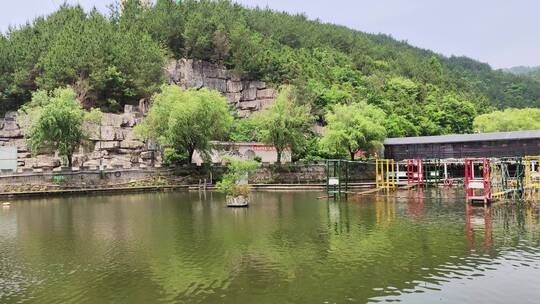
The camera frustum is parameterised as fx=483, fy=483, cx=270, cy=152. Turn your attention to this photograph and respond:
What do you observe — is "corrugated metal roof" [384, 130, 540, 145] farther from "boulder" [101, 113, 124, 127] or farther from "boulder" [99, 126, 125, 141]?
"boulder" [101, 113, 124, 127]

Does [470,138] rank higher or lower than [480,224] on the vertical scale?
higher

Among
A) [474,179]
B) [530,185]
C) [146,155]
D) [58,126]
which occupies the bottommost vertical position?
[530,185]

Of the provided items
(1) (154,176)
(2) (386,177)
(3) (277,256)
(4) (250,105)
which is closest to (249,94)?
(4) (250,105)

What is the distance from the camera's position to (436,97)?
7944cm

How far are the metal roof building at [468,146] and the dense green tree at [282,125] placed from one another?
12530 millimetres

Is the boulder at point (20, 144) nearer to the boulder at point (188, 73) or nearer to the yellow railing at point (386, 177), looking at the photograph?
the boulder at point (188, 73)

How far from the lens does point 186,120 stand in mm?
43375

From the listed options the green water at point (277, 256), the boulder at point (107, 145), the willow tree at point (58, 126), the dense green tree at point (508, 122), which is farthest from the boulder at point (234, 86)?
the green water at point (277, 256)

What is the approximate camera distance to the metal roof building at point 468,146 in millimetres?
46375

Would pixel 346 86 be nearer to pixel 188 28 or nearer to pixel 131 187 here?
pixel 188 28

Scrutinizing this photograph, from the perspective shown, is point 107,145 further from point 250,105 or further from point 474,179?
point 474,179

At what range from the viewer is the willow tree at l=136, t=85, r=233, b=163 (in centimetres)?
4353

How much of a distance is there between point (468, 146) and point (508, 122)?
16.4 meters

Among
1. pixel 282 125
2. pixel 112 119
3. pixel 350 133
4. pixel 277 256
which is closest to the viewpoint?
pixel 277 256
